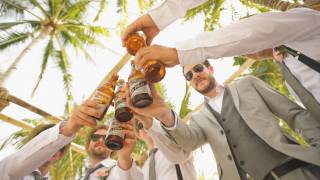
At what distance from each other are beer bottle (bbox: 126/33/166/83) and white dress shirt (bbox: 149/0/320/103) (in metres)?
0.13

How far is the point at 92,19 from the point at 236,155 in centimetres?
654

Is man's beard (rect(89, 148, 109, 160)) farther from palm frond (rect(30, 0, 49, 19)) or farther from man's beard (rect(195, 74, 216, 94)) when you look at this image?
palm frond (rect(30, 0, 49, 19))

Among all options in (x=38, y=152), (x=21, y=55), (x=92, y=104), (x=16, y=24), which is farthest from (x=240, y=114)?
(x=16, y=24)

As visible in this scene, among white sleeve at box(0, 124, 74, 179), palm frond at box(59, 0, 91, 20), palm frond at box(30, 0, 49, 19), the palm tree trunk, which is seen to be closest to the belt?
white sleeve at box(0, 124, 74, 179)

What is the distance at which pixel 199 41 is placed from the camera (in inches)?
60.3

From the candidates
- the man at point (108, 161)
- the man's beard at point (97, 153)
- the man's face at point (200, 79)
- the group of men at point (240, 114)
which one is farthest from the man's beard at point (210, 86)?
the man's beard at point (97, 153)

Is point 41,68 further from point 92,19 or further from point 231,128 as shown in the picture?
point 231,128

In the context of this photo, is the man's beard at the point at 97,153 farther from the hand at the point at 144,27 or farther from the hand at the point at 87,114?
the hand at the point at 144,27

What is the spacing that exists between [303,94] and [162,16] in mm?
1103

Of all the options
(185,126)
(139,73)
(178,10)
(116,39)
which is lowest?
(116,39)

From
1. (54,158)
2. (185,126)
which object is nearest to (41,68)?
(54,158)

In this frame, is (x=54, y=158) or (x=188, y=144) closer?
(x=188, y=144)

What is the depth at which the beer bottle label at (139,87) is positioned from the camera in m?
1.71

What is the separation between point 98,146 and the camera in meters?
3.75
